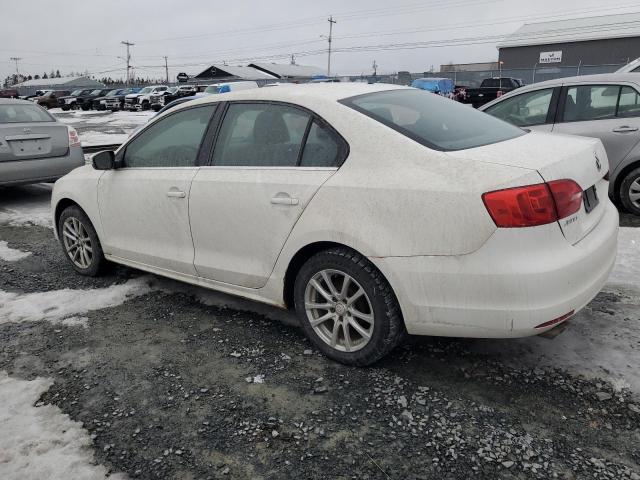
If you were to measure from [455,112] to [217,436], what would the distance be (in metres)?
2.36

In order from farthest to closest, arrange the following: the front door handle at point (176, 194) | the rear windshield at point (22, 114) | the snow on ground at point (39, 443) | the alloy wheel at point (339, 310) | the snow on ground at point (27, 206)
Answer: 1. the rear windshield at point (22, 114)
2. the snow on ground at point (27, 206)
3. the front door handle at point (176, 194)
4. the alloy wheel at point (339, 310)
5. the snow on ground at point (39, 443)

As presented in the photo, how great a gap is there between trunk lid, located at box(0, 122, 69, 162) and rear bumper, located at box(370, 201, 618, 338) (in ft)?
21.7

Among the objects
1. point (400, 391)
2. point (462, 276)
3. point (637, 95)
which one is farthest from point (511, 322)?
point (637, 95)

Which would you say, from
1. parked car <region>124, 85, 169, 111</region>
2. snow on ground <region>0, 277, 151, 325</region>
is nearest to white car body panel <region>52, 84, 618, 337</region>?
snow on ground <region>0, 277, 151, 325</region>

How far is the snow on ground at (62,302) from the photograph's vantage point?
3.97 metres

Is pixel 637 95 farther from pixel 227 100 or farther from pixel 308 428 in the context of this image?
pixel 308 428

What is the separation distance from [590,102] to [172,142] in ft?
16.0

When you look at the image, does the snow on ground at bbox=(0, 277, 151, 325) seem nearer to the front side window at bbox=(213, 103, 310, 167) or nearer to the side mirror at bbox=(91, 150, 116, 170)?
the side mirror at bbox=(91, 150, 116, 170)

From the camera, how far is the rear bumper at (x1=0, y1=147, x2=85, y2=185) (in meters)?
7.41

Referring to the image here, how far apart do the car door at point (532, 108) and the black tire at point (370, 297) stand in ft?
14.4

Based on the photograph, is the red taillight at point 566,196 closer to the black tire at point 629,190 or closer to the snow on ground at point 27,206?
the black tire at point 629,190

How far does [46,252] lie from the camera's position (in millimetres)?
5664

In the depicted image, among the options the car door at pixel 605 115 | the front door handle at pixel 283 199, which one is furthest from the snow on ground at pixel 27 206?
the car door at pixel 605 115

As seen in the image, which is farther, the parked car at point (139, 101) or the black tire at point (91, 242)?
the parked car at point (139, 101)
